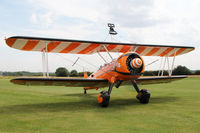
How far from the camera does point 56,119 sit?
5.39m

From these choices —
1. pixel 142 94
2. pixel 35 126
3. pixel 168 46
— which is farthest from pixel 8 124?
pixel 168 46

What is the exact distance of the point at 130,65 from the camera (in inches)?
301

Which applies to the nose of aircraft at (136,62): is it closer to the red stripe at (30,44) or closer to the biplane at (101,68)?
the biplane at (101,68)

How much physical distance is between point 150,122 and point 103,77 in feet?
14.9

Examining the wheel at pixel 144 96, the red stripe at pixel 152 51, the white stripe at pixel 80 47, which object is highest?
the white stripe at pixel 80 47

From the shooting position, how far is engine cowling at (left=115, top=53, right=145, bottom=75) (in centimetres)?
749

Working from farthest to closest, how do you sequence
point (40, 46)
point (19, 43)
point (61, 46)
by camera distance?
point (61, 46) → point (40, 46) → point (19, 43)

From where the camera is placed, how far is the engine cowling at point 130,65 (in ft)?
24.6

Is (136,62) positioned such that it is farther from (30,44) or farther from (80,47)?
(30,44)

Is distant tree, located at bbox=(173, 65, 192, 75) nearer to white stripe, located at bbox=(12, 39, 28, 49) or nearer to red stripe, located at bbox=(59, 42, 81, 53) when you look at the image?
red stripe, located at bbox=(59, 42, 81, 53)

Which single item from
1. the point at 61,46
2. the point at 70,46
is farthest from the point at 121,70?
the point at 61,46

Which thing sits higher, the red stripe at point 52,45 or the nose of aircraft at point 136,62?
the red stripe at point 52,45

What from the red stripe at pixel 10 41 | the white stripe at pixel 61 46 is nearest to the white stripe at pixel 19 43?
the red stripe at pixel 10 41

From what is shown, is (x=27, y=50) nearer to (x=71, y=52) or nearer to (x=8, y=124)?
(x=71, y=52)
